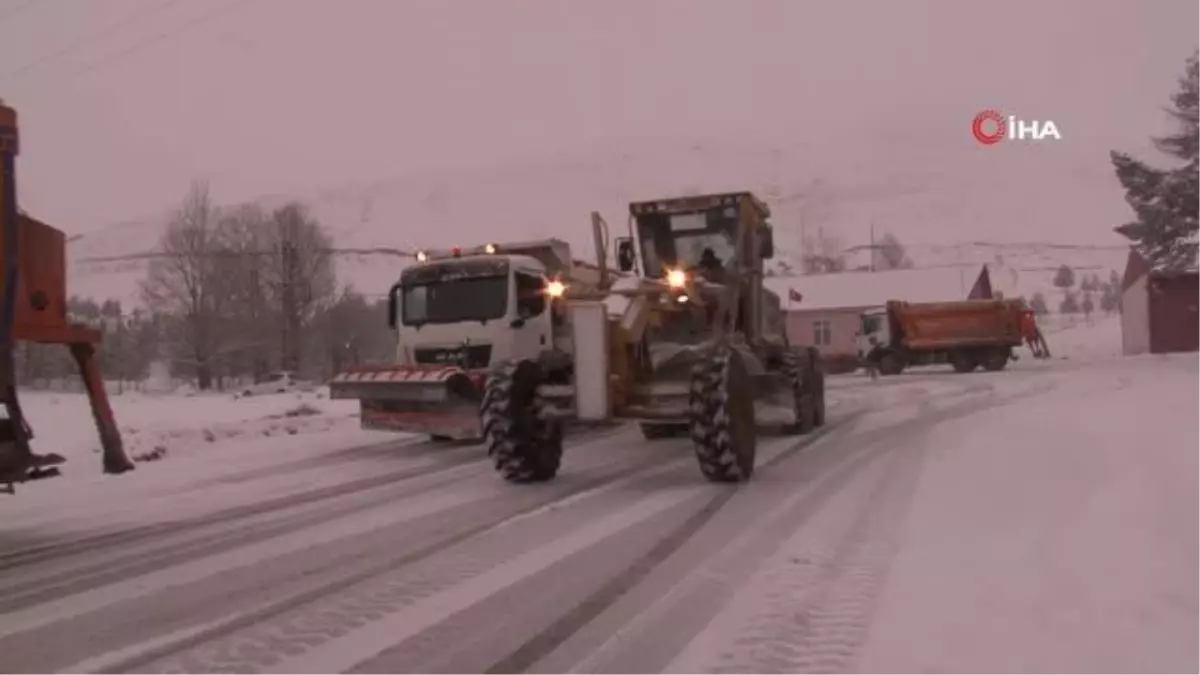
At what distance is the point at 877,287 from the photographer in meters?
60.1

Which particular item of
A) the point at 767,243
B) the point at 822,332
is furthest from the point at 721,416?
the point at 822,332

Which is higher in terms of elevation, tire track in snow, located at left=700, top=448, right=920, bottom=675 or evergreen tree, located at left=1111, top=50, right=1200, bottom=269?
evergreen tree, located at left=1111, top=50, right=1200, bottom=269

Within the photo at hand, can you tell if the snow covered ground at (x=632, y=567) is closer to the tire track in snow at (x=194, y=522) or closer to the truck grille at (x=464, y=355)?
the tire track in snow at (x=194, y=522)

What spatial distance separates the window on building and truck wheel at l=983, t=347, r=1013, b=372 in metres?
21.5

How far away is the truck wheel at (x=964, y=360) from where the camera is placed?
1430 inches

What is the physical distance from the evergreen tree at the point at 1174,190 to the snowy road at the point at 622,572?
3119cm

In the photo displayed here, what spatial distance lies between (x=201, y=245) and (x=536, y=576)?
56.7 m

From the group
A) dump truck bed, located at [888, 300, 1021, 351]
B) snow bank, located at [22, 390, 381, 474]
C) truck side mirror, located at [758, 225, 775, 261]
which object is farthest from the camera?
dump truck bed, located at [888, 300, 1021, 351]

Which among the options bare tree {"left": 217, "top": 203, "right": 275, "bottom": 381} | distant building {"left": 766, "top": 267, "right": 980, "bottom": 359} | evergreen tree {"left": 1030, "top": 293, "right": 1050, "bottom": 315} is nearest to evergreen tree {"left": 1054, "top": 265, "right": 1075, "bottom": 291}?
evergreen tree {"left": 1030, "top": 293, "right": 1050, "bottom": 315}

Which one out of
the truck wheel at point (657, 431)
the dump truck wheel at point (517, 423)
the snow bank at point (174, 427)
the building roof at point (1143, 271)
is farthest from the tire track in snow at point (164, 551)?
the building roof at point (1143, 271)

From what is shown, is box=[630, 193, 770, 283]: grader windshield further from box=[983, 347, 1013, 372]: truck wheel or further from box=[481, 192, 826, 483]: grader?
box=[983, 347, 1013, 372]: truck wheel

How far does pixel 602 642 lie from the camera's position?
195 inches

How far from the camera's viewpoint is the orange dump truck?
35.9 m

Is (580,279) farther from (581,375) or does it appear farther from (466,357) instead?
(581,375)
